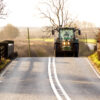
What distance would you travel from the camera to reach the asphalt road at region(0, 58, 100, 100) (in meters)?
16.9

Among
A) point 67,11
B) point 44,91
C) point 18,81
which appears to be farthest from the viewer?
point 67,11

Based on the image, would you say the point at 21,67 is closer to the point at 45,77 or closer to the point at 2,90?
the point at 45,77

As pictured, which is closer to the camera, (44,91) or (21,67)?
(44,91)

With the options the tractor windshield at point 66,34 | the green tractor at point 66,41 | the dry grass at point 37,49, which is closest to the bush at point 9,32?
the dry grass at point 37,49

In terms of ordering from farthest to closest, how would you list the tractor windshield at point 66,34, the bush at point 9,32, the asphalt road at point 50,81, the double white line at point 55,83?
the bush at point 9,32
the tractor windshield at point 66,34
the asphalt road at point 50,81
the double white line at point 55,83

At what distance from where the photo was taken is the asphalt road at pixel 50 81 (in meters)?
16.9

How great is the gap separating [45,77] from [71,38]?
17075 mm

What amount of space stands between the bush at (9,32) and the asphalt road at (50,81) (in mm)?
105885

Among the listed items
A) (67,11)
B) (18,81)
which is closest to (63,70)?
(18,81)

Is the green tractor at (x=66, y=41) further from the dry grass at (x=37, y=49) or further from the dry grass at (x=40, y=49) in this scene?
the dry grass at (x=37, y=49)

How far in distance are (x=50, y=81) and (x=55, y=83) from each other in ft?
3.00

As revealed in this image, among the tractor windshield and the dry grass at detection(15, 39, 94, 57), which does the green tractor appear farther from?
the dry grass at detection(15, 39, 94, 57)

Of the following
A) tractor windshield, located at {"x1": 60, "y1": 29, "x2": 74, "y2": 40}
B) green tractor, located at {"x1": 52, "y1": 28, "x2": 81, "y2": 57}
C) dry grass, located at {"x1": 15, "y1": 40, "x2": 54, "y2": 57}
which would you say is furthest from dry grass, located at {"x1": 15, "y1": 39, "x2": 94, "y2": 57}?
tractor windshield, located at {"x1": 60, "y1": 29, "x2": 74, "y2": 40}

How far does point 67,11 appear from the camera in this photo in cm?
7325
